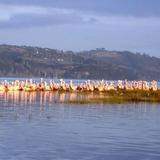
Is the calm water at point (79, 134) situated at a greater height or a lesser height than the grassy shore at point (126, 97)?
lesser

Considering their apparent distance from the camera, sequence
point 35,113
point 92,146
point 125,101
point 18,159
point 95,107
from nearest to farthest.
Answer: point 18,159 < point 92,146 < point 35,113 < point 95,107 < point 125,101

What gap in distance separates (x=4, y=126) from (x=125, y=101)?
38.8m

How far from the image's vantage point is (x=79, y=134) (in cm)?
4569

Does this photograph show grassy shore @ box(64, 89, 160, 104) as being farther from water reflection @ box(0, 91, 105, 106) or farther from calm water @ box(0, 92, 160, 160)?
calm water @ box(0, 92, 160, 160)

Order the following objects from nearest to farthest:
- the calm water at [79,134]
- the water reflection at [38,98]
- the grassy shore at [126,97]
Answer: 1. the calm water at [79,134]
2. the water reflection at [38,98]
3. the grassy shore at [126,97]

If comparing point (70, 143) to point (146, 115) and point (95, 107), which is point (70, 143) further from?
point (95, 107)

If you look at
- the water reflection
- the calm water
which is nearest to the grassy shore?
the water reflection


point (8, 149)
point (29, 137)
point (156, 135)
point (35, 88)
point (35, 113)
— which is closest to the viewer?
point (8, 149)

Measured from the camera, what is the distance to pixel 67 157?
117ft

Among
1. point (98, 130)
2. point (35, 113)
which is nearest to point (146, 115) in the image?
point (35, 113)

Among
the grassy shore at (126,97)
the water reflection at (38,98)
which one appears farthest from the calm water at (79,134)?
the grassy shore at (126,97)

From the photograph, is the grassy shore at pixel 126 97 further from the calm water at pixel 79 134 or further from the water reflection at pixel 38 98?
the calm water at pixel 79 134

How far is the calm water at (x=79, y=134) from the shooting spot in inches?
1458

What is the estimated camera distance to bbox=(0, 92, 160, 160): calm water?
37031 mm
